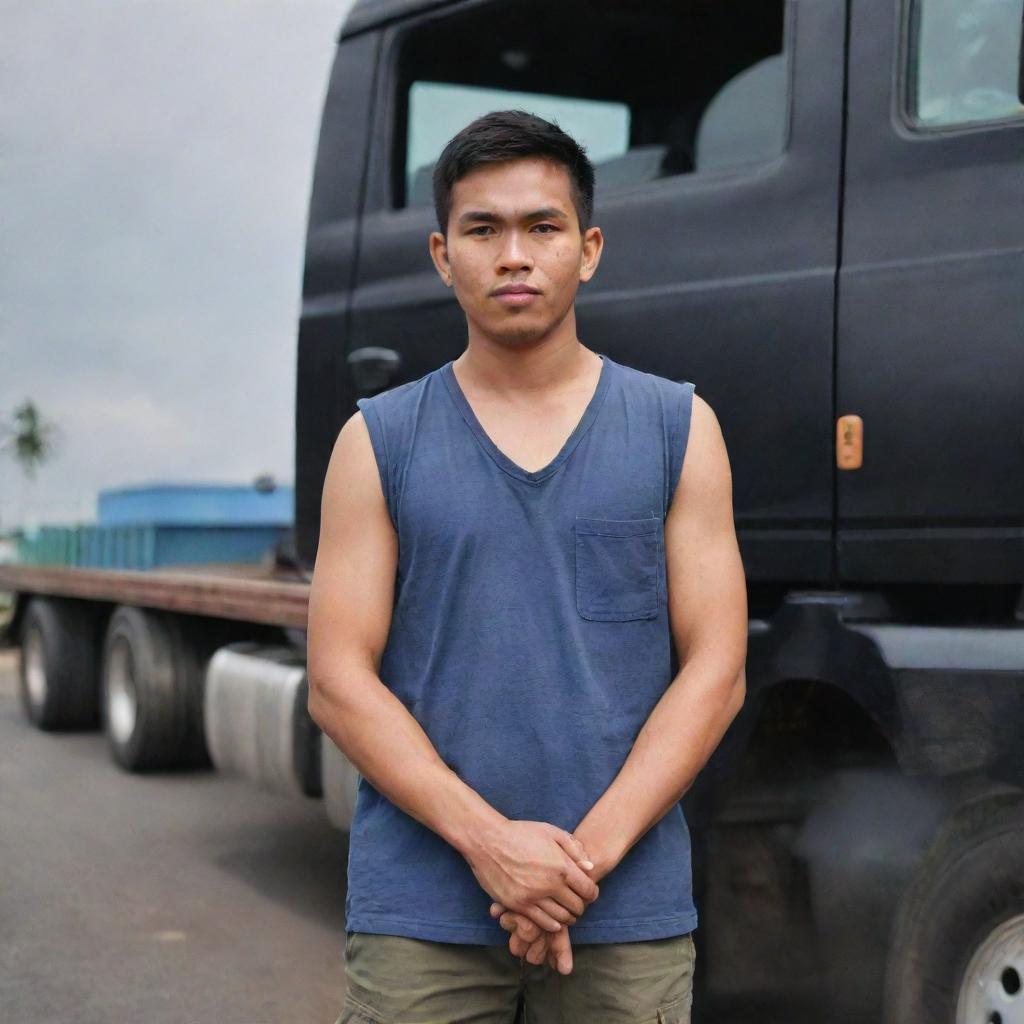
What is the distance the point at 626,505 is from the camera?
1.98 m

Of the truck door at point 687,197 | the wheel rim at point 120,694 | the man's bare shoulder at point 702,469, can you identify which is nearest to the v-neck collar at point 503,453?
the man's bare shoulder at point 702,469

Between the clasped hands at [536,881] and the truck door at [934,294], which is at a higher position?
the truck door at [934,294]

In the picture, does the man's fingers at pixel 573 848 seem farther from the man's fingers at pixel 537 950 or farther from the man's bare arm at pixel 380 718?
the man's fingers at pixel 537 950

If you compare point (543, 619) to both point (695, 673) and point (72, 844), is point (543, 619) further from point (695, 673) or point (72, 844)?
point (72, 844)

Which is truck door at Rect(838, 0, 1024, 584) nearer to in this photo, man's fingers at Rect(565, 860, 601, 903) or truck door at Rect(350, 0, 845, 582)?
truck door at Rect(350, 0, 845, 582)

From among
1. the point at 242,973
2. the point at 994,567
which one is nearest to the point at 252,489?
the point at 242,973

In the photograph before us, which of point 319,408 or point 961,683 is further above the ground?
point 319,408

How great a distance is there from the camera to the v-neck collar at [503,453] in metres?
1.97

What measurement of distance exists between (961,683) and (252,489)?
23.5 ft

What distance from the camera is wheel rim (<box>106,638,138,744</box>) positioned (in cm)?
795

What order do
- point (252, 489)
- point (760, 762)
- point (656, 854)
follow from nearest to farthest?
point (656, 854) → point (760, 762) → point (252, 489)

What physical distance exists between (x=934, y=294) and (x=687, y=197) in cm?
68

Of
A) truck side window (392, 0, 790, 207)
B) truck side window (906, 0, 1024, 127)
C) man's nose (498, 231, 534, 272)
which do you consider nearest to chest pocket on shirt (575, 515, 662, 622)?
man's nose (498, 231, 534, 272)

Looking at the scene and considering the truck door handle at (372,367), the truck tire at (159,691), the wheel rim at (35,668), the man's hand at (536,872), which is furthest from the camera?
the wheel rim at (35,668)
